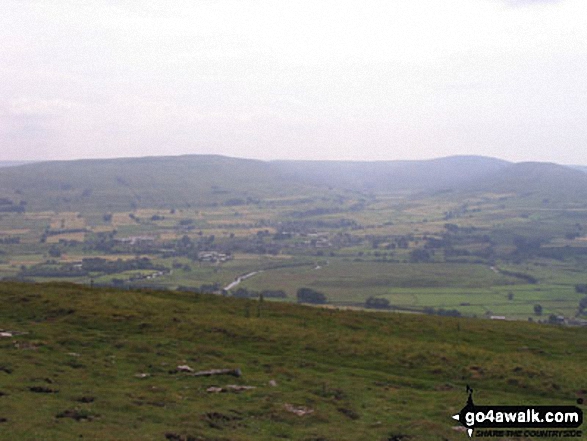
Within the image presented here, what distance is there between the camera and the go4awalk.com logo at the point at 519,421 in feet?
94.5

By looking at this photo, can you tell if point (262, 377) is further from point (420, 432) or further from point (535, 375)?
point (535, 375)

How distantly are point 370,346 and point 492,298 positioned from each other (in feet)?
378

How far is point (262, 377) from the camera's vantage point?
36812 millimetres

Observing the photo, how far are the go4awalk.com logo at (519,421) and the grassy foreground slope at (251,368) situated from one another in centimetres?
124

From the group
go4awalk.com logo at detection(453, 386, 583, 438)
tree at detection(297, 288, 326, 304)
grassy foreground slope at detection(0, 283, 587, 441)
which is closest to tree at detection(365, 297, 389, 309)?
tree at detection(297, 288, 326, 304)

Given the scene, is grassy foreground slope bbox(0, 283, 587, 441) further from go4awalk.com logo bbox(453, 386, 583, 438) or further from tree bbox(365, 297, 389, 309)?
tree bbox(365, 297, 389, 309)

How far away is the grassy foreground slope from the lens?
26953 mm

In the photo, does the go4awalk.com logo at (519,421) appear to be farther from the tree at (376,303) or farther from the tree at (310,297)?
the tree at (310,297)

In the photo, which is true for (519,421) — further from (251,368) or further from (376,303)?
(376,303)

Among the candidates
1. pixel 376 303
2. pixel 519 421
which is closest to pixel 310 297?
pixel 376 303

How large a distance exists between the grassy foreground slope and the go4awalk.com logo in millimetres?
1239

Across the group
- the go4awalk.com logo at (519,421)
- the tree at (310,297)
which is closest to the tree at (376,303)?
the tree at (310,297)

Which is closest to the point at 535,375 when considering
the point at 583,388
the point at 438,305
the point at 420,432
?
the point at 583,388

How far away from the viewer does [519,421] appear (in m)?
30.2
